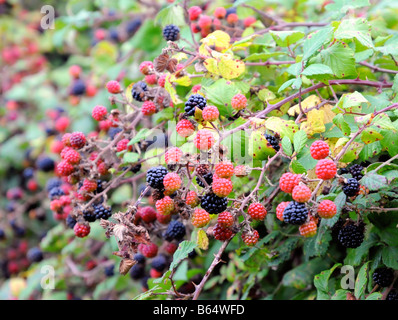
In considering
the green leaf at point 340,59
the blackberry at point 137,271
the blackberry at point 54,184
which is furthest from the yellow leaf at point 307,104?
the blackberry at point 54,184

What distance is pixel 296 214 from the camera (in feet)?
3.84

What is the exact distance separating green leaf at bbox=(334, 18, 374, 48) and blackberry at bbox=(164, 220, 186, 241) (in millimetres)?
978

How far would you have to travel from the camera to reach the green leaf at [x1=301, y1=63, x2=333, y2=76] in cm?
136

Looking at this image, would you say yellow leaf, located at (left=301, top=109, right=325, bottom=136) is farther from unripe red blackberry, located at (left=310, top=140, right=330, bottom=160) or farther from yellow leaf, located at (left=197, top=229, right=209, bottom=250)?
yellow leaf, located at (left=197, top=229, right=209, bottom=250)

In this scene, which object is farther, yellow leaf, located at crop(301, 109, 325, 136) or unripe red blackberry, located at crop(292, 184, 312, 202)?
yellow leaf, located at crop(301, 109, 325, 136)

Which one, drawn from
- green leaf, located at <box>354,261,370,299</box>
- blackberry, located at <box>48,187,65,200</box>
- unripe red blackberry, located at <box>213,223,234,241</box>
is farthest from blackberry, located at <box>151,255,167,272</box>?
green leaf, located at <box>354,261,370,299</box>

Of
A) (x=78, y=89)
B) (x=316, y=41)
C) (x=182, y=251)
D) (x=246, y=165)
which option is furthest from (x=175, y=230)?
(x=78, y=89)

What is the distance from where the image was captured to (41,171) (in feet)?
11.0

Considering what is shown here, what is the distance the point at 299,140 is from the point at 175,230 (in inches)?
27.5

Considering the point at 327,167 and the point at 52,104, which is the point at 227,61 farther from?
the point at 52,104

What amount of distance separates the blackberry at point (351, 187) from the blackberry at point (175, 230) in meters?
0.76

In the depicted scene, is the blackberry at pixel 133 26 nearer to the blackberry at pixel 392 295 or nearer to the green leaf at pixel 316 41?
the green leaf at pixel 316 41

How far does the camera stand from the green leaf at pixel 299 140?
1.32 metres
